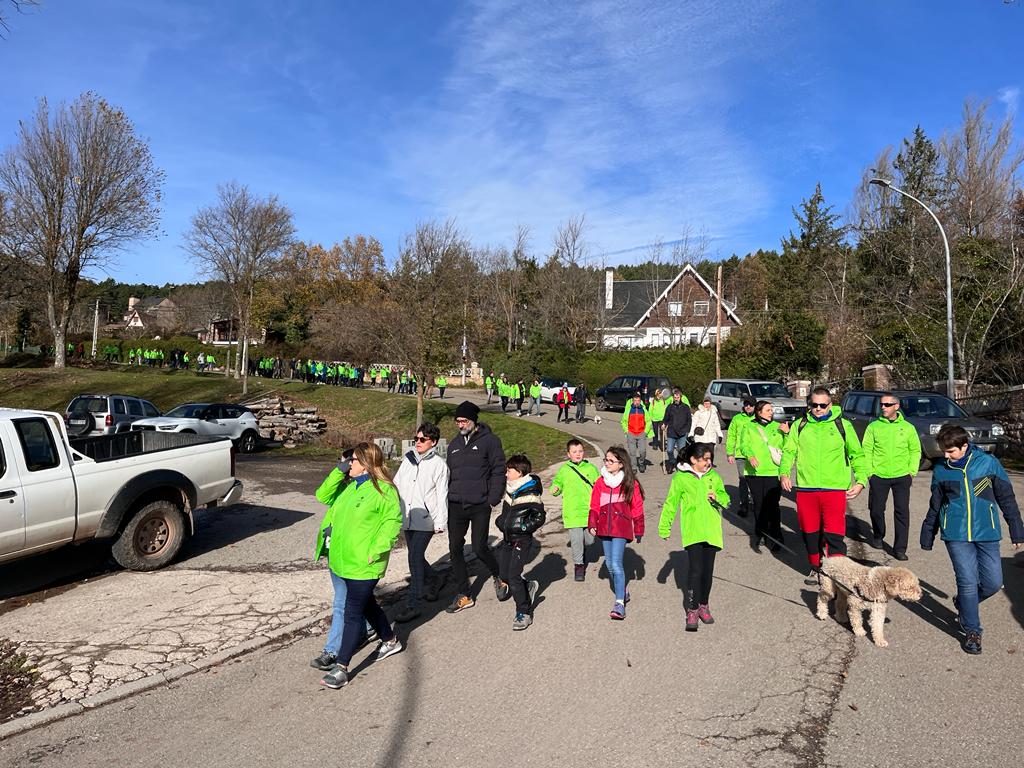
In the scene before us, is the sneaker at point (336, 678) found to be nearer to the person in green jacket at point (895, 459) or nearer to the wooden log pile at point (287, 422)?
the person in green jacket at point (895, 459)

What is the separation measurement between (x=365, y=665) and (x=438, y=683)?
690 mm

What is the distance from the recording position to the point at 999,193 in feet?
137

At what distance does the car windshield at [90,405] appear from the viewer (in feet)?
62.8

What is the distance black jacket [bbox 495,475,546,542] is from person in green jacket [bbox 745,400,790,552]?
3.38 m

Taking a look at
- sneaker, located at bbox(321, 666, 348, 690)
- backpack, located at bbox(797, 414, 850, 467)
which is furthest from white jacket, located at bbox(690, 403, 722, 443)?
sneaker, located at bbox(321, 666, 348, 690)

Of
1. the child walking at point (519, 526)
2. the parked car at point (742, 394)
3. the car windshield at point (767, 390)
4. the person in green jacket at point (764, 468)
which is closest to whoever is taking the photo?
the child walking at point (519, 526)

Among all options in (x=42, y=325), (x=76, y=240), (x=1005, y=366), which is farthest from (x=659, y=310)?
(x=42, y=325)

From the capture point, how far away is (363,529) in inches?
199

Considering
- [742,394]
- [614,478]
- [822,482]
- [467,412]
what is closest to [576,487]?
[614,478]

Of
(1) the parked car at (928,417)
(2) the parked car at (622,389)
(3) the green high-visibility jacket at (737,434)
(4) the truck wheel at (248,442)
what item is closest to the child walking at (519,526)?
(3) the green high-visibility jacket at (737,434)

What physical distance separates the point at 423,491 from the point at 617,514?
176 centimetres

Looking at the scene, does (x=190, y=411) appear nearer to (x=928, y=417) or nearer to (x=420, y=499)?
(x=420, y=499)

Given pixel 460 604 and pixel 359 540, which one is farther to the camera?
pixel 460 604

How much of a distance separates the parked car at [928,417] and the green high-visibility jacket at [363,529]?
42.3 feet
